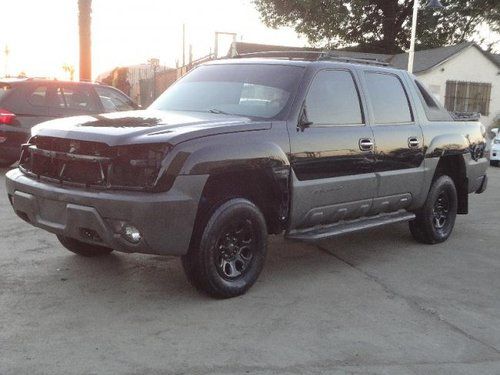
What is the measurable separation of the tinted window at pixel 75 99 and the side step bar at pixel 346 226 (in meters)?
6.47

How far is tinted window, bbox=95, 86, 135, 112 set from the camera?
429 inches

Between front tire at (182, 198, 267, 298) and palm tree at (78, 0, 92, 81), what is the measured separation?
12.9m

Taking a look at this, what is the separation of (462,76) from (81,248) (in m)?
27.6

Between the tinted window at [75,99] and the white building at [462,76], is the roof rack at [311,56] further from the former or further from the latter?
the white building at [462,76]

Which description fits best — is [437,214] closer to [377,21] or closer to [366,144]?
[366,144]

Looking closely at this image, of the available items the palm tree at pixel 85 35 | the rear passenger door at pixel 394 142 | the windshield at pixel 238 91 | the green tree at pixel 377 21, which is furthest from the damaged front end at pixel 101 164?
the green tree at pixel 377 21

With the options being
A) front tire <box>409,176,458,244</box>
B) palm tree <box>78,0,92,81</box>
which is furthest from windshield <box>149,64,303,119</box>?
palm tree <box>78,0,92,81</box>

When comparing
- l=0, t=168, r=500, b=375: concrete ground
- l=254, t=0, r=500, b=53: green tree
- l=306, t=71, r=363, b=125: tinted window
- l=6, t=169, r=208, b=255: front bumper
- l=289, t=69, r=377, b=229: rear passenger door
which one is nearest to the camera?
l=0, t=168, r=500, b=375: concrete ground

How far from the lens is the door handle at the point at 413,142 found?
6016 mm

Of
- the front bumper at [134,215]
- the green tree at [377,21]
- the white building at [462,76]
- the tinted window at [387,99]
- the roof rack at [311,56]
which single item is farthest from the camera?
the green tree at [377,21]

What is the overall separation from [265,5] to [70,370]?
3661 cm

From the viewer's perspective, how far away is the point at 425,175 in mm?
6254

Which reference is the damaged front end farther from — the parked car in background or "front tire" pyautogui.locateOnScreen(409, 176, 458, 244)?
the parked car in background

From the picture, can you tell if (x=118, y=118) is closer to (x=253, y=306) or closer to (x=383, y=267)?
(x=253, y=306)
